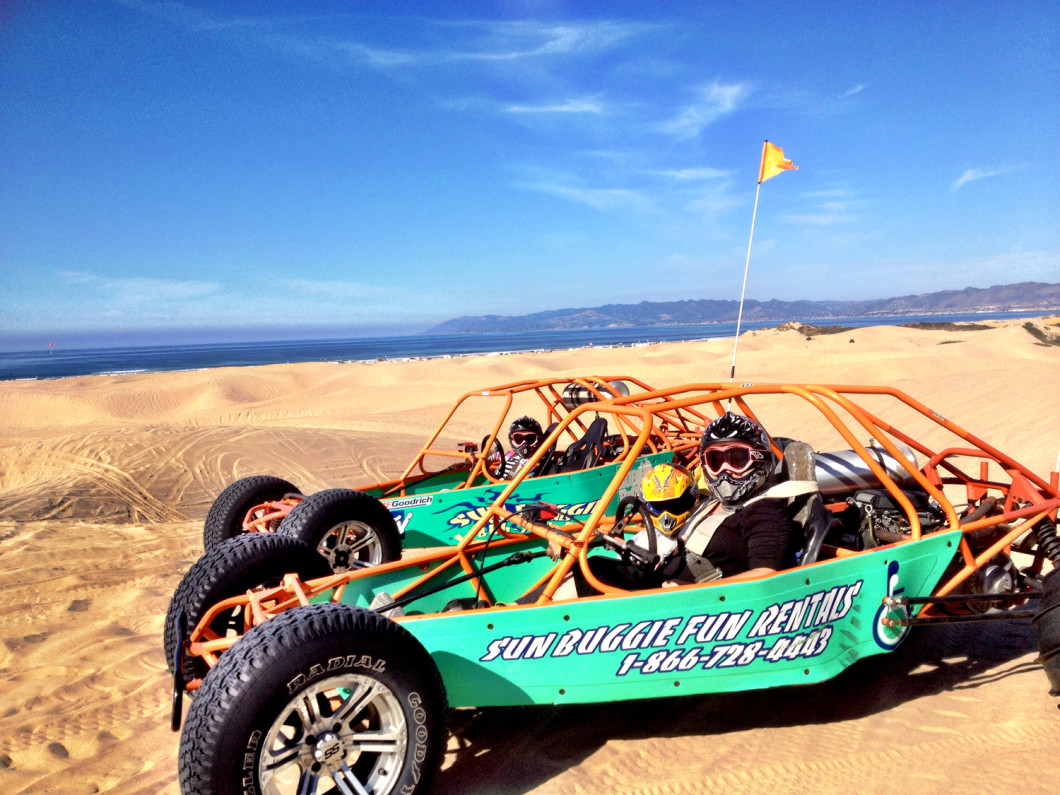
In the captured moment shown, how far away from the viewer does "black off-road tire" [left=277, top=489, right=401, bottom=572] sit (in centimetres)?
487

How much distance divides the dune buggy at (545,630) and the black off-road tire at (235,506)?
2.36 m

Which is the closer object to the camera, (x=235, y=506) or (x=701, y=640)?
(x=701, y=640)

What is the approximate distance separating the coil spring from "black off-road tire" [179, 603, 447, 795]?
3.51m

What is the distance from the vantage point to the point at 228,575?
3629 millimetres

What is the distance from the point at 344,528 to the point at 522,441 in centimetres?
249

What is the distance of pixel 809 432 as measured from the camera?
13.4m

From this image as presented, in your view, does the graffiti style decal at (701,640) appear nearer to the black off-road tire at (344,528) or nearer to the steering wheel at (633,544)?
the steering wheel at (633,544)

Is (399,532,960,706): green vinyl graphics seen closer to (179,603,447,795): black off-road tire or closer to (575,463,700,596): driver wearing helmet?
(179,603,447,795): black off-road tire

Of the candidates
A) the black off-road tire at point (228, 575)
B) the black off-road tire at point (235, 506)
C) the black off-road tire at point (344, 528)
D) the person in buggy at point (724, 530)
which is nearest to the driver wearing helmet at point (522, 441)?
the black off-road tire at point (344, 528)

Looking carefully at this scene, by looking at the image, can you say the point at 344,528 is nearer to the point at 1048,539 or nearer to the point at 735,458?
the point at 735,458

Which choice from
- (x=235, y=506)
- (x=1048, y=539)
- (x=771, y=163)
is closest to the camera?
(x=1048, y=539)

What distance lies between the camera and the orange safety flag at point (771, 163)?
30.3 feet

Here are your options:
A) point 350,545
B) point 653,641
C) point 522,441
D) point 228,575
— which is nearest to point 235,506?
point 350,545

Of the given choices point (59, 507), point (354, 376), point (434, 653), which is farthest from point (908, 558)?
point (354, 376)
